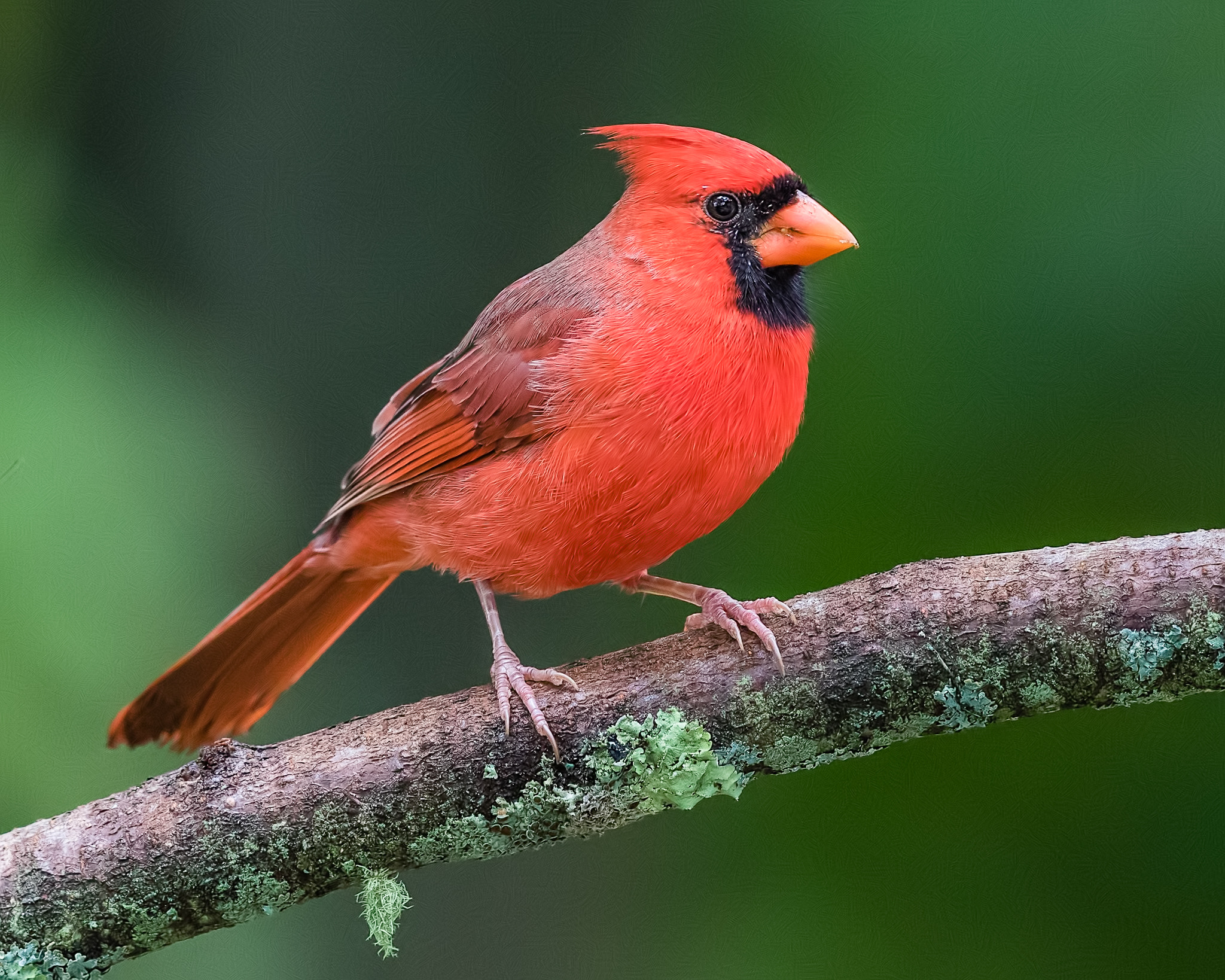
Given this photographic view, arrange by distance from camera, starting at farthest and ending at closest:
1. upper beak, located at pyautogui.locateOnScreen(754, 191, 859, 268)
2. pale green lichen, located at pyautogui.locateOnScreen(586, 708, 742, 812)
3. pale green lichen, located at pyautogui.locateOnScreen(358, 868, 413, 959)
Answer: upper beak, located at pyautogui.locateOnScreen(754, 191, 859, 268), pale green lichen, located at pyautogui.locateOnScreen(358, 868, 413, 959), pale green lichen, located at pyautogui.locateOnScreen(586, 708, 742, 812)

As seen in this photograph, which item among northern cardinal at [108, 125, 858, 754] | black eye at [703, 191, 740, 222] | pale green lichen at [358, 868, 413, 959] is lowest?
pale green lichen at [358, 868, 413, 959]

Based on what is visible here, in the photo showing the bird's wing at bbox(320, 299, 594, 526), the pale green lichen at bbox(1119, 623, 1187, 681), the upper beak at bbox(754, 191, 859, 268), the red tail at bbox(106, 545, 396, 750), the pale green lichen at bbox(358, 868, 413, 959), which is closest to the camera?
the pale green lichen at bbox(1119, 623, 1187, 681)

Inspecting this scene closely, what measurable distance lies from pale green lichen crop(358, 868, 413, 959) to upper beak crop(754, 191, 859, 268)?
1261 mm

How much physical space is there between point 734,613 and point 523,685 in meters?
0.37

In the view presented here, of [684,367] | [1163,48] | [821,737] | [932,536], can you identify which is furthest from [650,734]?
[1163,48]

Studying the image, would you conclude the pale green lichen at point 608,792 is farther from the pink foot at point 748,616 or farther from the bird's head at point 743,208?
the bird's head at point 743,208

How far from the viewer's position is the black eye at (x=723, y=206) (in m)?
2.44

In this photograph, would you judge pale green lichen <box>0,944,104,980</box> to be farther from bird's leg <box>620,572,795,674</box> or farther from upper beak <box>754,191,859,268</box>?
upper beak <box>754,191,859,268</box>

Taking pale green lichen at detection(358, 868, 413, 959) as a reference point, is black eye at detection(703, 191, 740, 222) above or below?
above

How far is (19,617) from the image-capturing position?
287 cm

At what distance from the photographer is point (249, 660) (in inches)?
113

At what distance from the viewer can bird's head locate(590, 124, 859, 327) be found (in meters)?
2.41

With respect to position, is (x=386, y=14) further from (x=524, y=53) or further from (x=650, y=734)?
(x=650, y=734)

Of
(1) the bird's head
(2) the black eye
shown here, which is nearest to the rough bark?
(1) the bird's head
